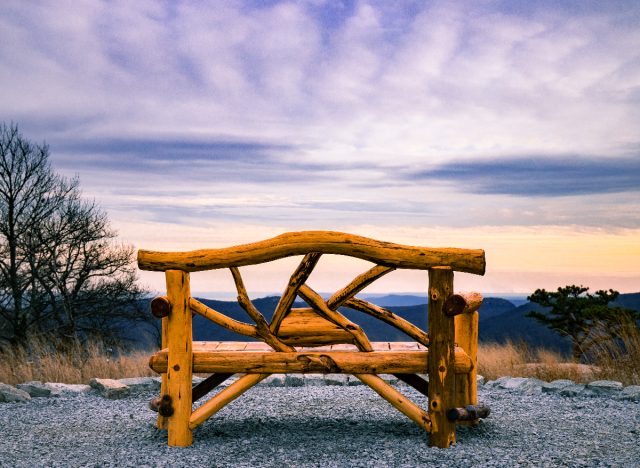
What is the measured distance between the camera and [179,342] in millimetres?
5086

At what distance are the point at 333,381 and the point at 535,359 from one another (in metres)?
3.74

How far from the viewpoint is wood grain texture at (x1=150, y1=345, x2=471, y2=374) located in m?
5.11

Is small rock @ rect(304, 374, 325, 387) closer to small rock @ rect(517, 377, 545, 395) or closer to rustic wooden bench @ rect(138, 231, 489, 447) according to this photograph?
small rock @ rect(517, 377, 545, 395)

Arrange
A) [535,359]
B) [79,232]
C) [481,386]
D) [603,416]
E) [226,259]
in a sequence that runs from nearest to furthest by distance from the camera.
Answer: [226,259], [603,416], [481,386], [535,359], [79,232]

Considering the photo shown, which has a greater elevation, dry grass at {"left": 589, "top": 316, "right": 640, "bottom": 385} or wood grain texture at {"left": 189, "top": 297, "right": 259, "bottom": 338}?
wood grain texture at {"left": 189, "top": 297, "right": 259, "bottom": 338}

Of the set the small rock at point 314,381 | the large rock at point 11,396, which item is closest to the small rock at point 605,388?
the small rock at point 314,381

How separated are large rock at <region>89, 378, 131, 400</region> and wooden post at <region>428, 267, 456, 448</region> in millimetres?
4205

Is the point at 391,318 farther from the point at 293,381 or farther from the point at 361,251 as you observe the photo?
the point at 293,381

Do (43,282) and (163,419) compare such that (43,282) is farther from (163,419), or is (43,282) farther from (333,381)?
(163,419)

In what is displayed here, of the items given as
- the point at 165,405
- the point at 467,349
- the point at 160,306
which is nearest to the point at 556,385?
the point at 467,349

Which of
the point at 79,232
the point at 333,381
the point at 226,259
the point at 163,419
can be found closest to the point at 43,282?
the point at 79,232

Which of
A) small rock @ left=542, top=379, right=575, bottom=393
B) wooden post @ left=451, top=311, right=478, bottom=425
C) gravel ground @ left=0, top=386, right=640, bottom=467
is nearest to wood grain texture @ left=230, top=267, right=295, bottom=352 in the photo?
gravel ground @ left=0, top=386, right=640, bottom=467

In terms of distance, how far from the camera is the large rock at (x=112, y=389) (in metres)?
7.85

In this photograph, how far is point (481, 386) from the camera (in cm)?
825
